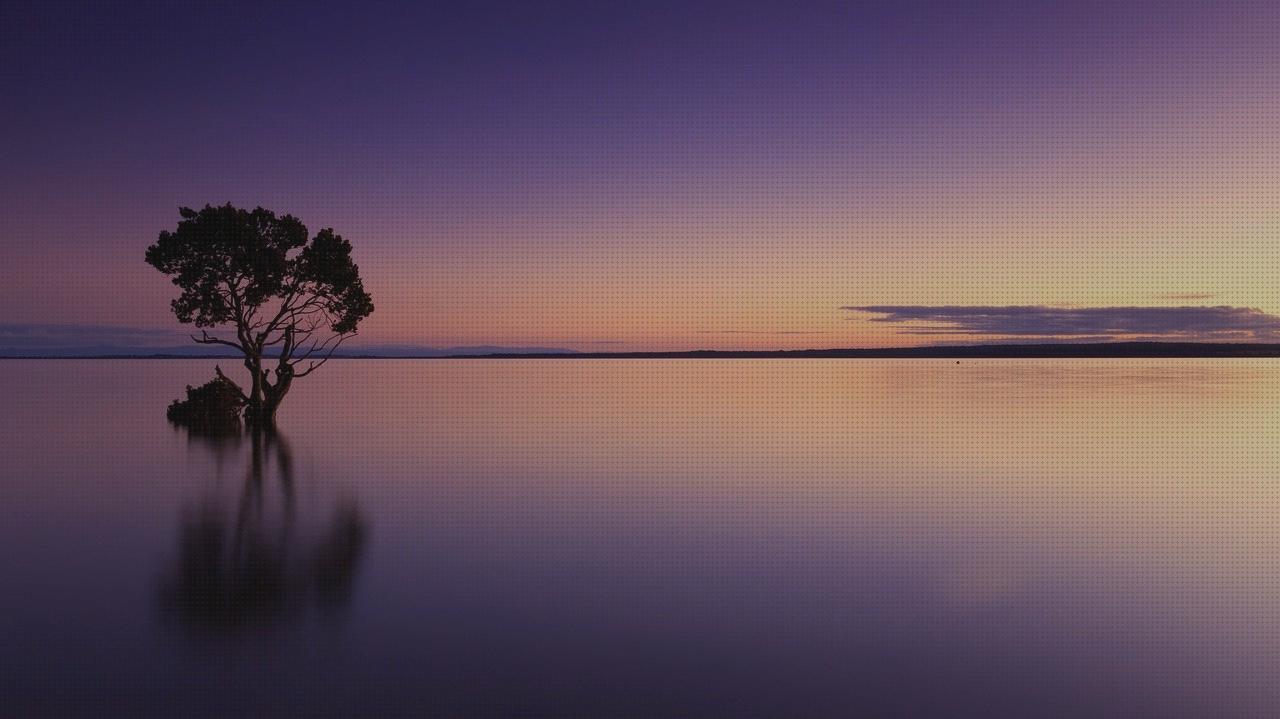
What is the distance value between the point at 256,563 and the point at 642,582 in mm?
6824

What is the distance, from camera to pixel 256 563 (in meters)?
13.9

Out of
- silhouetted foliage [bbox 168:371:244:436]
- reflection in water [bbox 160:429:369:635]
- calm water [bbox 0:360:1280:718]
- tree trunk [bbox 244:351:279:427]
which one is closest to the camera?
calm water [bbox 0:360:1280:718]

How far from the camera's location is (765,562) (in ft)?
48.3

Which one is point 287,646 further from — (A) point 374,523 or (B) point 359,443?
(B) point 359,443

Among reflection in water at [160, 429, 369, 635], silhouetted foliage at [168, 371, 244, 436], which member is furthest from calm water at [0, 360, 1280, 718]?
silhouetted foliage at [168, 371, 244, 436]

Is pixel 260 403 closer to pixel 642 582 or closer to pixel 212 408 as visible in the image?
pixel 212 408

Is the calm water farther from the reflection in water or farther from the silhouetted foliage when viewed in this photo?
the silhouetted foliage

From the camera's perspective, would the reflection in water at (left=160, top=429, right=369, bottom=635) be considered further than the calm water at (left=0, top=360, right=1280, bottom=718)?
Yes

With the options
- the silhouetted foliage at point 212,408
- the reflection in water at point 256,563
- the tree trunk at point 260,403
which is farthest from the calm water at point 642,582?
the silhouetted foliage at point 212,408

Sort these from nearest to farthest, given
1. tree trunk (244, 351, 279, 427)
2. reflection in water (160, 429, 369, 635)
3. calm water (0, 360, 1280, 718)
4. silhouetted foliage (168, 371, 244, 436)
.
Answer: calm water (0, 360, 1280, 718) < reflection in water (160, 429, 369, 635) < tree trunk (244, 351, 279, 427) < silhouetted foliage (168, 371, 244, 436)

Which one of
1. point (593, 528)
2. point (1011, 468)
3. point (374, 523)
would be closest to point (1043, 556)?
point (593, 528)

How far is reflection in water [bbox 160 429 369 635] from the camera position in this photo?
37.3ft

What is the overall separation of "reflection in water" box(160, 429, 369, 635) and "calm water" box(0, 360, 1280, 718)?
8cm

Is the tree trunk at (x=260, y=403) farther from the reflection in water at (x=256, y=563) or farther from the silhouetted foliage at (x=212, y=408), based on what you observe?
the reflection in water at (x=256, y=563)
